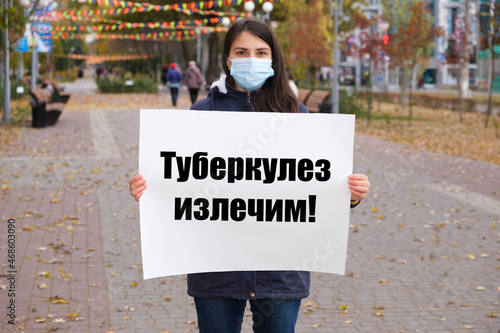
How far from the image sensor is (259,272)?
3.02 m

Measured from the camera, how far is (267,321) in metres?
2.93

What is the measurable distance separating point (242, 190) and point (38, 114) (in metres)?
18.9

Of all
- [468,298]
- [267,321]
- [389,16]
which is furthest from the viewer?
[389,16]

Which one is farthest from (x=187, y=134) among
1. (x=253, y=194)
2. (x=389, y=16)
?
(x=389, y=16)

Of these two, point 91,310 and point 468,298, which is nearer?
point 91,310

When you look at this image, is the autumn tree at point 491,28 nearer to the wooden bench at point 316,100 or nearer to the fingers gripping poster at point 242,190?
the wooden bench at point 316,100

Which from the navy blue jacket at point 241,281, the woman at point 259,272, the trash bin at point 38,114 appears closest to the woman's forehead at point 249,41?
the woman at point 259,272

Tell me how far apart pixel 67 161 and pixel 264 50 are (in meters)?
11.5

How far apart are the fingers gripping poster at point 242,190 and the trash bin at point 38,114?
1867 cm

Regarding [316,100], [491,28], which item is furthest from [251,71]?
[491,28]

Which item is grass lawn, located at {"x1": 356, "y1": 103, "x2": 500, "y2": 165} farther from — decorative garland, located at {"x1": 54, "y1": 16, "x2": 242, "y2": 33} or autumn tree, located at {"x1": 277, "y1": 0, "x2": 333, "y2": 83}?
autumn tree, located at {"x1": 277, "y1": 0, "x2": 333, "y2": 83}

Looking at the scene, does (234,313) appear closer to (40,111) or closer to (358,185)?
(358,185)

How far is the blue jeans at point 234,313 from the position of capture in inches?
114

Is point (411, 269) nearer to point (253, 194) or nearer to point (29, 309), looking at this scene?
point (29, 309)
